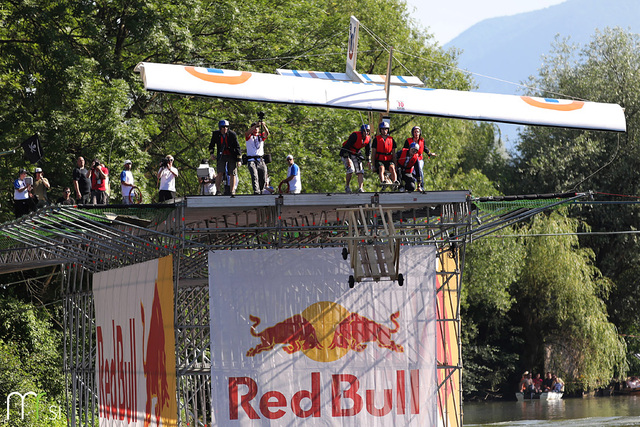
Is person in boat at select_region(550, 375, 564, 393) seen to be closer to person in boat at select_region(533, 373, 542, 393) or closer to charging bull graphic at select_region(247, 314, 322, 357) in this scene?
person in boat at select_region(533, 373, 542, 393)

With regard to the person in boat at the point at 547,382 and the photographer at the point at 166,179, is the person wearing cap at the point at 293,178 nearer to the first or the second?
the photographer at the point at 166,179

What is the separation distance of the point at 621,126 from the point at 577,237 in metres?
22.0

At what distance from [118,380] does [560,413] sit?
2138cm

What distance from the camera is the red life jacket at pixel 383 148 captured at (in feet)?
66.3

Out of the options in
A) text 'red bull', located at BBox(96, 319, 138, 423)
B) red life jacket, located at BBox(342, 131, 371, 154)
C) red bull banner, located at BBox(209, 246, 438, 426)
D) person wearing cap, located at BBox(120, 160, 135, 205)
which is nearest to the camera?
red bull banner, located at BBox(209, 246, 438, 426)

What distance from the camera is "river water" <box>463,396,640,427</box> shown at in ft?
114

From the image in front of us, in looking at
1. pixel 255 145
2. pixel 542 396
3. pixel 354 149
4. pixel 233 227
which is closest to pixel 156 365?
pixel 233 227

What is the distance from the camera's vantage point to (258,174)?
20.5 metres

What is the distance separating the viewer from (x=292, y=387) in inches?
765

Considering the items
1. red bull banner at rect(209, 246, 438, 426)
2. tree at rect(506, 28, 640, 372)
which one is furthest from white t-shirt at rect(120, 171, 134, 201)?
tree at rect(506, 28, 640, 372)

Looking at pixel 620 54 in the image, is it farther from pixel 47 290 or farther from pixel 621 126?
pixel 47 290

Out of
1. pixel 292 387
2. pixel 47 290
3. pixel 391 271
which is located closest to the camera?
pixel 391 271

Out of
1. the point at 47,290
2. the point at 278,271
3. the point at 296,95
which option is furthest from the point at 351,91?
the point at 47,290

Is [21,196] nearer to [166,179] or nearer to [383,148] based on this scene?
[166,179]
